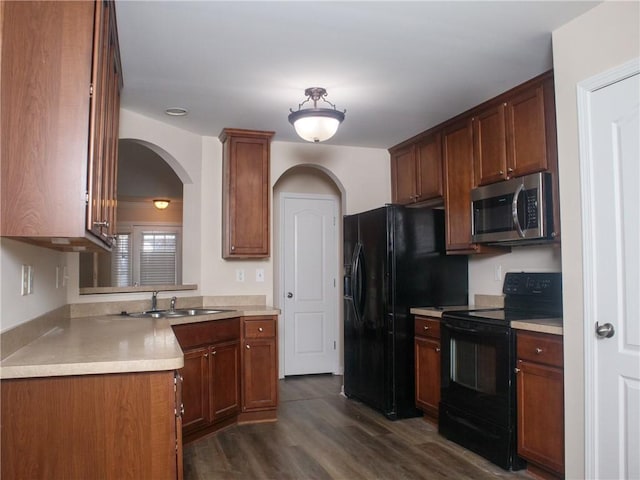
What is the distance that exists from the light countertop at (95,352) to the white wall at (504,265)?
2.47 meters

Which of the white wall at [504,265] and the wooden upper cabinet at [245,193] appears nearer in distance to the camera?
the white wall at [504,265]

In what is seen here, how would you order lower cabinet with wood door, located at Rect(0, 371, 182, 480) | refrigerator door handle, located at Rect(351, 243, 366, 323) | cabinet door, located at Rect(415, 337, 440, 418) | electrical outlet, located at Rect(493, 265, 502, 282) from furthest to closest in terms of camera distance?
refrigerator door handle, located at Rect(351, 243, 366, 323) → electrical outlet, located at Rect(493, 265, 502, 282) → cabinet door, located at Rect(415, 337, 440, 418) → lower cabinet with wood door, located at Rect(0, 371, 182, 480)

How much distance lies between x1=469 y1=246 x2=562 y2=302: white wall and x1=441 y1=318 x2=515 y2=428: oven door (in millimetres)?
661

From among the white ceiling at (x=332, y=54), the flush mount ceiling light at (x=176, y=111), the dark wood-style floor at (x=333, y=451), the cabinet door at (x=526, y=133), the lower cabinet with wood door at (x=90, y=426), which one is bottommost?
the dark wood-style floor at (x=333, y=451)

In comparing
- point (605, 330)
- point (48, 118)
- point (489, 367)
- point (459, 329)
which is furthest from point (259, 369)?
point (48, 118)

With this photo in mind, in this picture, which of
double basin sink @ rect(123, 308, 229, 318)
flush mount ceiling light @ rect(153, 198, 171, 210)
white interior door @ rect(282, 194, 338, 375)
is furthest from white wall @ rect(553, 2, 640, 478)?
flush mount ceiling light @ rect(153, 198, 171, 210)

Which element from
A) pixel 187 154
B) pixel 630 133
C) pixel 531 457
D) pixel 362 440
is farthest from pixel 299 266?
pixel 630 133

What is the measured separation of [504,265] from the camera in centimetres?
398

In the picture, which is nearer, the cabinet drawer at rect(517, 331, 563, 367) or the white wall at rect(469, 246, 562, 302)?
the cabinet drawer at rect(517, 331, 563, 367)

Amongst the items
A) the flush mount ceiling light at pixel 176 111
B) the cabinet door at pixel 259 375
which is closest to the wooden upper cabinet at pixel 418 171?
the cabinet door at pixel 259 375

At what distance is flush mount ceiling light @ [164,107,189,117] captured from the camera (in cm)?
388

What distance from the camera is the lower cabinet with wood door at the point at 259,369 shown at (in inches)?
160

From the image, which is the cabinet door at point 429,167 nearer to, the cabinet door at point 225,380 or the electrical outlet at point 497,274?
the electrical outlet at point 497,274

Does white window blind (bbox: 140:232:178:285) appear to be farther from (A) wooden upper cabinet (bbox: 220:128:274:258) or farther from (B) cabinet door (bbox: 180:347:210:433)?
(B) cabinet door (bbox: 180:347:210:433)
